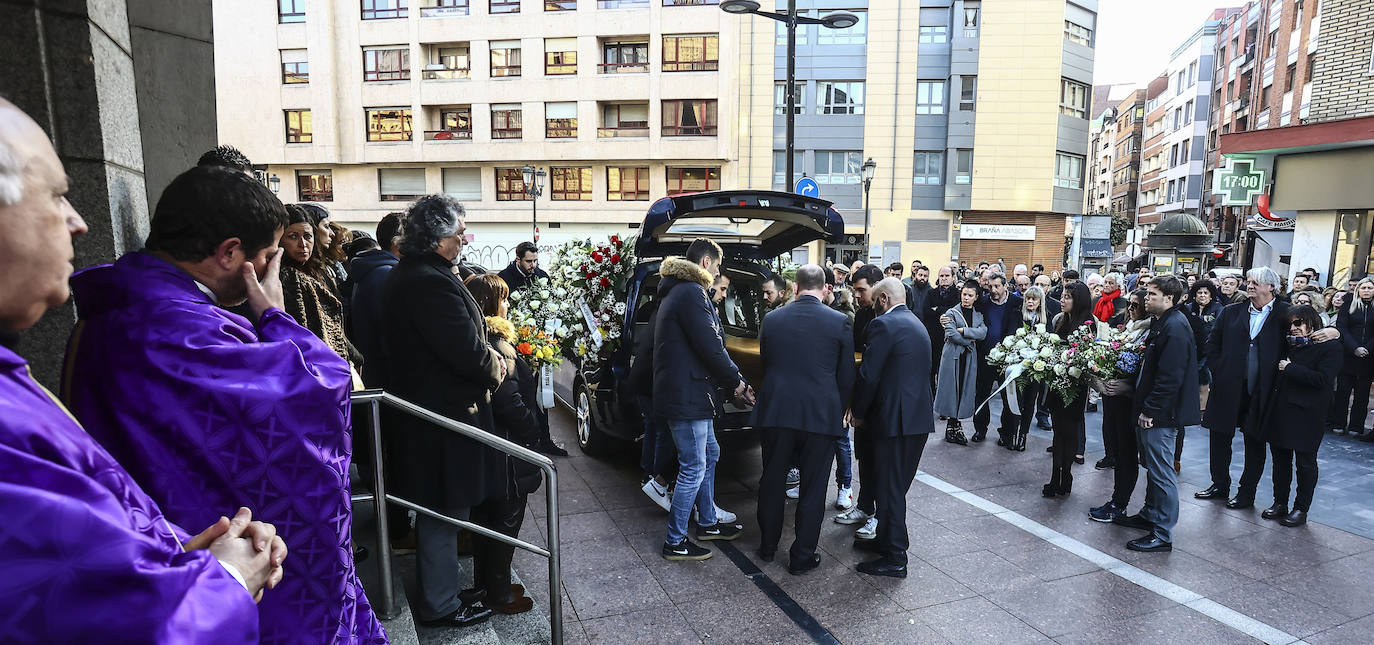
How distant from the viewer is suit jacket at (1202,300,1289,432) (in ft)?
20.5

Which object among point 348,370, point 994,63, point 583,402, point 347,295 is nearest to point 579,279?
point 583,402

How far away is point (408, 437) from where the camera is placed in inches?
134

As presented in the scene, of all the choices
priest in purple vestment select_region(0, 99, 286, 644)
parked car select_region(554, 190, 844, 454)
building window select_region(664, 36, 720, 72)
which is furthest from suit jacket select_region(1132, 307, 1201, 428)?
building window select_region(664, 36, 720, 72)

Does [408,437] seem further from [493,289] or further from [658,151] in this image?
[658,151]

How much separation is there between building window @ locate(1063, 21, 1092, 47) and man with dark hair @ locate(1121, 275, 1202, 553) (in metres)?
32.3

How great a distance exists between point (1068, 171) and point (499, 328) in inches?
1414

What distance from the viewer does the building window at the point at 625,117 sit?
1299 inches

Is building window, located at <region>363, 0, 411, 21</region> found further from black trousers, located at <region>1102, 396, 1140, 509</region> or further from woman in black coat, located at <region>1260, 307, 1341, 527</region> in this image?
woman in black coat, located at <region>1260, 307, 1341, 527</region>

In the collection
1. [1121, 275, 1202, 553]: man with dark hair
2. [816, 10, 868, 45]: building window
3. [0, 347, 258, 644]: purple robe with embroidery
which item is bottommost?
[1121, 275, 1202, 553]: man with dark hair

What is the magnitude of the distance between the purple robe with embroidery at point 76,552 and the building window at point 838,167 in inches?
1301

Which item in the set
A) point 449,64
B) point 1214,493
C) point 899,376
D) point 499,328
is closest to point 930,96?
point 449,64

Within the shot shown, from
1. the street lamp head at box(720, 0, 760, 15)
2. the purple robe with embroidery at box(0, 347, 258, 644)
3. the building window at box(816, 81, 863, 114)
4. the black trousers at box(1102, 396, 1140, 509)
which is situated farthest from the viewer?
the building window at box(816, 81, 863, 114)

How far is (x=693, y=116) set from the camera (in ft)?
105

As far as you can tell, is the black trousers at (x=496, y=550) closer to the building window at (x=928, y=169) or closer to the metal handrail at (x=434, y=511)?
the metal handrail at (x=434, y=511)
